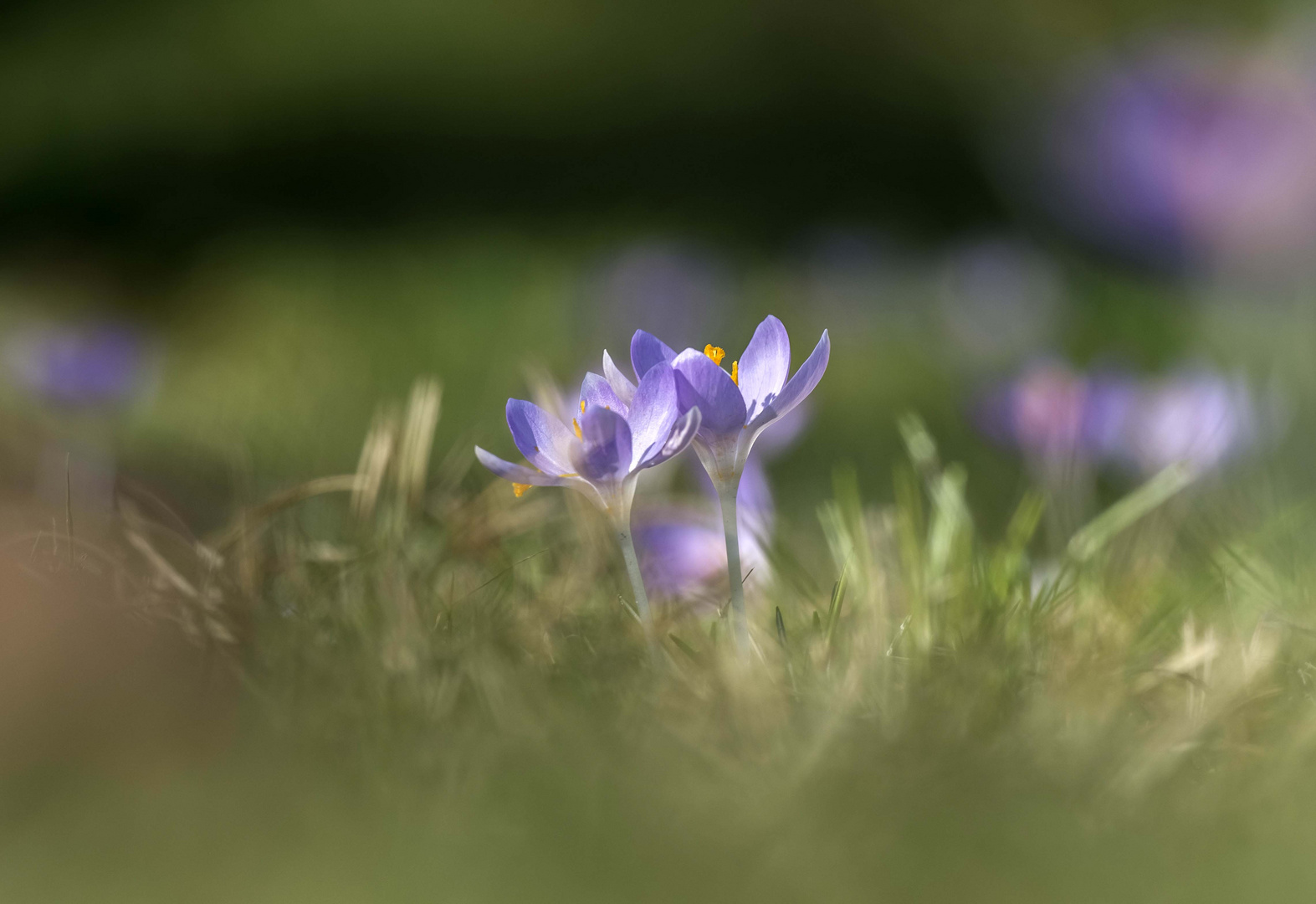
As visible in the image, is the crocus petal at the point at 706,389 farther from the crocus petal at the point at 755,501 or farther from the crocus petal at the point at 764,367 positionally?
the crocus petal at the point at 755,501

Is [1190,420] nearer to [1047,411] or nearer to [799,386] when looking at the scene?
[1047,411]

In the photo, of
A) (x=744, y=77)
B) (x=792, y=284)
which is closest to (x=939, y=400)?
(x=792, y=284)

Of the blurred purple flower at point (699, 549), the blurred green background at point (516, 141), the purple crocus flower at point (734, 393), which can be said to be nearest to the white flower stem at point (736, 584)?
the purple crocus flower at point (734, 393)

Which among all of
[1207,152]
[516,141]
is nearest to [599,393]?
[1207,152]

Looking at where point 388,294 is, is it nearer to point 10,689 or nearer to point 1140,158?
point 1140,158

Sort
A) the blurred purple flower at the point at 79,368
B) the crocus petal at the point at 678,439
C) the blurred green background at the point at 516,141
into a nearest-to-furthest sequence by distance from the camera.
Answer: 1. the crocus petal at the point at 678,439
2. the blurred purple flower at the point at 79,368
3. the blurred green background at the point at 516,141

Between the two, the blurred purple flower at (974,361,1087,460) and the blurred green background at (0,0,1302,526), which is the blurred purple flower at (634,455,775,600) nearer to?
the blurred purple flower at (974,361,1087,460)
